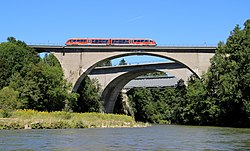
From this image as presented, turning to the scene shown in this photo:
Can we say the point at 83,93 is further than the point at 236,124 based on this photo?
Yes

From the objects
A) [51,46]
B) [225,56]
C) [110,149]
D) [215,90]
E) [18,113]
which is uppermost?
[51,46]

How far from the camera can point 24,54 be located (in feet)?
175

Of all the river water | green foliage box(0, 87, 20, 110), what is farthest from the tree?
green foliage box(0, 87, 20, 110)

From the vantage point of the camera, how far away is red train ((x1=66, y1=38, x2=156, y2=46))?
62219 mm

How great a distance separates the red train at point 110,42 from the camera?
6222 centimetres

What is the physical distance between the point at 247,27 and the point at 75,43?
27211 millimetres

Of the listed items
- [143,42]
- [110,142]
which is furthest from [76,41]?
[110,142]

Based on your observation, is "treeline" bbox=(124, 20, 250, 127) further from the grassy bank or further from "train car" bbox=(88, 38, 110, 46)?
"train car" bbox=(88, 38, 110, 46)

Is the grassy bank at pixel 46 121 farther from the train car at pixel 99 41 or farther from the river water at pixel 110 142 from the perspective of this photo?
the train car at pixel 99 41

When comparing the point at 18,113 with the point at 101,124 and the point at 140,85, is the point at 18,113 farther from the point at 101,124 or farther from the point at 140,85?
the point at 140,85

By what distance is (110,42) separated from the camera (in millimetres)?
62969

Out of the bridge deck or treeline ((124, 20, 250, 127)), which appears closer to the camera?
treeline ((124, 20, 250, 127))

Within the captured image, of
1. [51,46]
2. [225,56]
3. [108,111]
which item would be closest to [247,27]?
[225,56]

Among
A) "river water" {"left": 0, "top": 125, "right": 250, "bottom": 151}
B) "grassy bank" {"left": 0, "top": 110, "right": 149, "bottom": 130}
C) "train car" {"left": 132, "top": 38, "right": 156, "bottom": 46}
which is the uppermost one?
"train car" {"left": 132, "top": 38, "right": 156, "bottom": 46}
